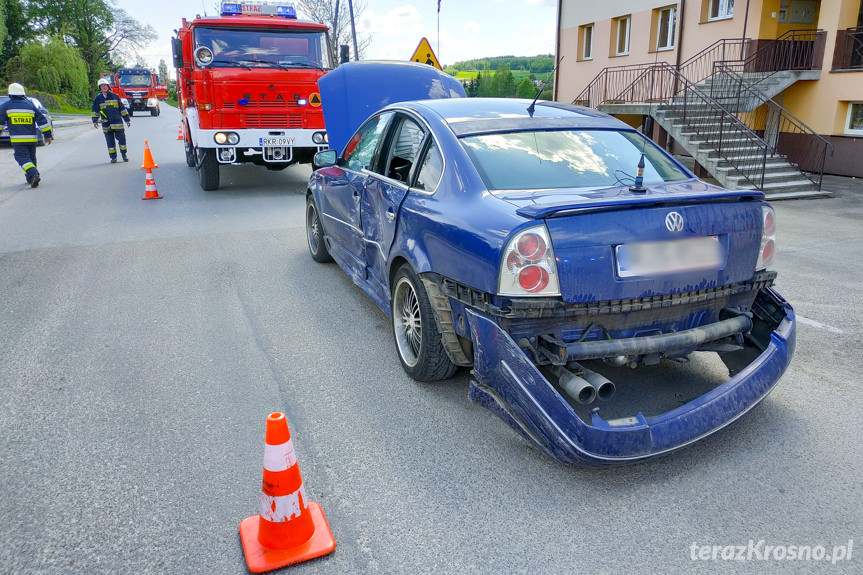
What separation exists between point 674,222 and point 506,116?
1.54 meters

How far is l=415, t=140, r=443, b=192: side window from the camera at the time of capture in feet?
12.8

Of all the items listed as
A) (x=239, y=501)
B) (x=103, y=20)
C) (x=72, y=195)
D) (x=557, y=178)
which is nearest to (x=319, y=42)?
(x=72, y=195)

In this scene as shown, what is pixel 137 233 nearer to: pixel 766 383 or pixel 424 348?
pixel 424 348

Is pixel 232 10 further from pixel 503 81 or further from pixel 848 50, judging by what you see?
pixel 503 81

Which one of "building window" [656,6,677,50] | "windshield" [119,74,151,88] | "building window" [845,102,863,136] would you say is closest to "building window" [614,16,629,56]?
"building window" [656,6,677,50]

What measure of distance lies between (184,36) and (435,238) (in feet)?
32.3

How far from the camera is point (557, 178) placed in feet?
12.3

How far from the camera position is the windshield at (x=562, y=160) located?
3.70 m

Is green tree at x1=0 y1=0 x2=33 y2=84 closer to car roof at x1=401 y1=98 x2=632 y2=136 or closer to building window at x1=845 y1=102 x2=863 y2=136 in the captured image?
building window at x1=845 y1=102 x2=863 y2=136

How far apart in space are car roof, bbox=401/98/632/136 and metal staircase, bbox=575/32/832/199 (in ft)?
→ 26.8

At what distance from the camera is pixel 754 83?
1437 cm

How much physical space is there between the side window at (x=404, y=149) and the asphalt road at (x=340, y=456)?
4.12ft

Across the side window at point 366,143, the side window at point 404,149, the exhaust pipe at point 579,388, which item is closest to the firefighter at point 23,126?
the side window at point 366,143

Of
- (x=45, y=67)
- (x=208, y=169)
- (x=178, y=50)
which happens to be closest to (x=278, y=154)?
(x=208, y=169)
